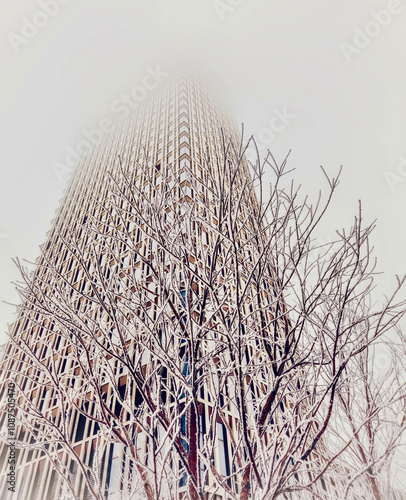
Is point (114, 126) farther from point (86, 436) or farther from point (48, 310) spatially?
point (48, 310)

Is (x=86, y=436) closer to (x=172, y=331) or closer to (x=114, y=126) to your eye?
(x=172, y=331)

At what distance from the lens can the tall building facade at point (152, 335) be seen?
7.79 ft

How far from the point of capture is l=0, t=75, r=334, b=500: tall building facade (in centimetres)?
237

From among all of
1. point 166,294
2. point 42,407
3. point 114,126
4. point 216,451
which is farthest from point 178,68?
point 166,294

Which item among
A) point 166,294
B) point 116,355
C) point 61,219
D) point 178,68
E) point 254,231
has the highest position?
point 178,68

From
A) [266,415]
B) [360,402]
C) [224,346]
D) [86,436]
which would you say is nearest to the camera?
[266,415]

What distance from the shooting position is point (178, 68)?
135 ft

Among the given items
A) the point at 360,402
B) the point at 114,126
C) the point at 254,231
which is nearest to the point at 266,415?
the point at 254,231

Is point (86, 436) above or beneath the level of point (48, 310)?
beneath

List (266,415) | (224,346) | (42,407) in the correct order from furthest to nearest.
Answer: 1. (42,407)
2. (224,346)
3. (266,415)

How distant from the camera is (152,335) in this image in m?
2.30

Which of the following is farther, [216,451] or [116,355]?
[216,451]

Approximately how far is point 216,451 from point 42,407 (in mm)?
9824

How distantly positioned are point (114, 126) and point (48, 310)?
3980cm
